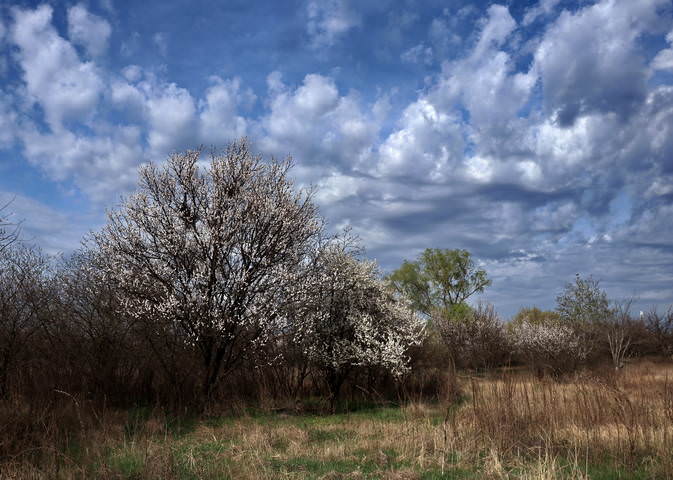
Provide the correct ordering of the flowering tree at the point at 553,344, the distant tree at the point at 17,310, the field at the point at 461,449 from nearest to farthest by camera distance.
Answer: the field at the point at 461,449 < the distant tree at the point at 17,310 < the flowering tree at the point at 553,344

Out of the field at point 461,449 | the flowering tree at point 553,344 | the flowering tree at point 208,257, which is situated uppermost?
the flowering tree at point 208,257

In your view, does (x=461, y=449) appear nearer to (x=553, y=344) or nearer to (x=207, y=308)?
(x=207, y=308)

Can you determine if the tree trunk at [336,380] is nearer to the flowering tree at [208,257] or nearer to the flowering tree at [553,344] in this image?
the flowering tree at [208,257]

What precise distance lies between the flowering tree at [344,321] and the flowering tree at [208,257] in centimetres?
188

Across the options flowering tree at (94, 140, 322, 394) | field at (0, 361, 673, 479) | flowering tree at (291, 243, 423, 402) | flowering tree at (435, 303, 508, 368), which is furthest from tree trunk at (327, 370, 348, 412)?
flowering tree at (435, 303, 508, 368)

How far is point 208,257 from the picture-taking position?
16.9 meters

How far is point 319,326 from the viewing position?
2003 cm

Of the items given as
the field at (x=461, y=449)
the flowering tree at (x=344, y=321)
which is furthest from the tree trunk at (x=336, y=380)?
the field at (x=461, y=449)

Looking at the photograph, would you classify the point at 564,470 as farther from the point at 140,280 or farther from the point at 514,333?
the point at 514,333

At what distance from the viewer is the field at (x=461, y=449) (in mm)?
7781

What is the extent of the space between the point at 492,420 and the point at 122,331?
13.7m

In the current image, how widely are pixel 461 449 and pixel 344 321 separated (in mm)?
11091

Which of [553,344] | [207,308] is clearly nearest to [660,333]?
[553,344]

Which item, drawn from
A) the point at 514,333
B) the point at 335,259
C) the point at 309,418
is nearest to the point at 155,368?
the point at 309,418
